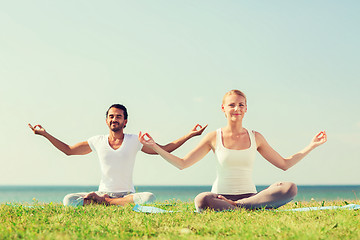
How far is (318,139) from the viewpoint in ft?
27.0

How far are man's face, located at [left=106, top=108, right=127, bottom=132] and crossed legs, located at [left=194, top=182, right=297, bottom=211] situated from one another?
11.1 feet

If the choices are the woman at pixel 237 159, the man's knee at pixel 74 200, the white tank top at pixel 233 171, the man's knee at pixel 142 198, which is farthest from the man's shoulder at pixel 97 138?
the white tank top at pixel 233 171

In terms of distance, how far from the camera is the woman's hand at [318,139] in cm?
816

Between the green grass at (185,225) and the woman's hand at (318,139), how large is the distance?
5.60 ft

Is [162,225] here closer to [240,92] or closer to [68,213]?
[68,213]

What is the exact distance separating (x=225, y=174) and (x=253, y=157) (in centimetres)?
61

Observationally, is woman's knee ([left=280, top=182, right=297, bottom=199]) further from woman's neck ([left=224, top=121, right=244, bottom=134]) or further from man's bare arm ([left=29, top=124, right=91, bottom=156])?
man's bare arm ([left=29, top=124, right=91, bottom=156])

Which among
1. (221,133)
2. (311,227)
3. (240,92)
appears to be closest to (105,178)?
(221,133)

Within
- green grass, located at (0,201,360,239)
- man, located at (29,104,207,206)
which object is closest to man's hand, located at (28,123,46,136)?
man, located at (29,104,207,206)

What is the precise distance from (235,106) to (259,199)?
1651 mm

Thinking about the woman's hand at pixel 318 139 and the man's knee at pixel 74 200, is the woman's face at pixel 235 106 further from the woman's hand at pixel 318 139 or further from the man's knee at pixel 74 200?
the man's knee at pixel 74 200

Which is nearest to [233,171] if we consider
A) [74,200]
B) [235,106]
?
[235,106]

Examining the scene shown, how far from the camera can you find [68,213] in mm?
6973

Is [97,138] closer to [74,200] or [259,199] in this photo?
[74,200]
